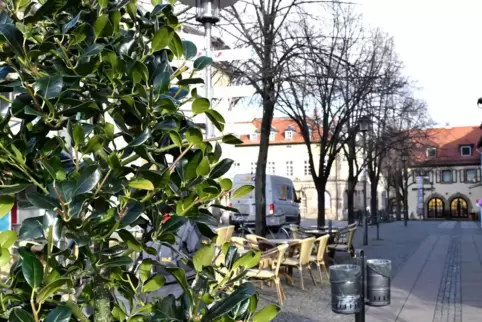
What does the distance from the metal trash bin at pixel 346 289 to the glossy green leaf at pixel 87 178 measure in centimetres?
452

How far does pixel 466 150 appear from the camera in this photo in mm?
75000

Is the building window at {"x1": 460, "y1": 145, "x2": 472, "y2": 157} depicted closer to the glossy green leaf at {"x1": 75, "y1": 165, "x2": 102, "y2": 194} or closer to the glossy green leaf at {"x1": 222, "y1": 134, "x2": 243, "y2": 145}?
the glossy green leaf at {"x1": 222, "y1": 134, "x2": 243, "y2": 145}

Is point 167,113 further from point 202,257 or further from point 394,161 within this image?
point 394,161

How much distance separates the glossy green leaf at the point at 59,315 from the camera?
5.04 feet

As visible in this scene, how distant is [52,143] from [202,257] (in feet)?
1.82

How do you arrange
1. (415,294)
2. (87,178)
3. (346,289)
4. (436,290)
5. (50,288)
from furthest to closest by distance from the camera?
1. (436,290)
2. (415,294)
3. (346,289)
4. (87,178)
5. (50,288)

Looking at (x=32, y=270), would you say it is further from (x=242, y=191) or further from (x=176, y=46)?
(x=176, y=46)

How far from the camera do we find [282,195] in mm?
26922

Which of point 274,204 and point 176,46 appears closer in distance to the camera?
point 176,46

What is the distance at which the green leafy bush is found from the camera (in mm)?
1669

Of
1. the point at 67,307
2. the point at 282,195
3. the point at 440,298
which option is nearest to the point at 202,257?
the point at 67,307

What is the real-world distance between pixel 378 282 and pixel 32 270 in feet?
17.5

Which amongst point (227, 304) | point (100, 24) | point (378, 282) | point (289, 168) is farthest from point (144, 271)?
→ point (289, 168)

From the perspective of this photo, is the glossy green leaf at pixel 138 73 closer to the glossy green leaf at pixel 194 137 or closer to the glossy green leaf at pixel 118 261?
the glossy green leaf at pixel 194 137
